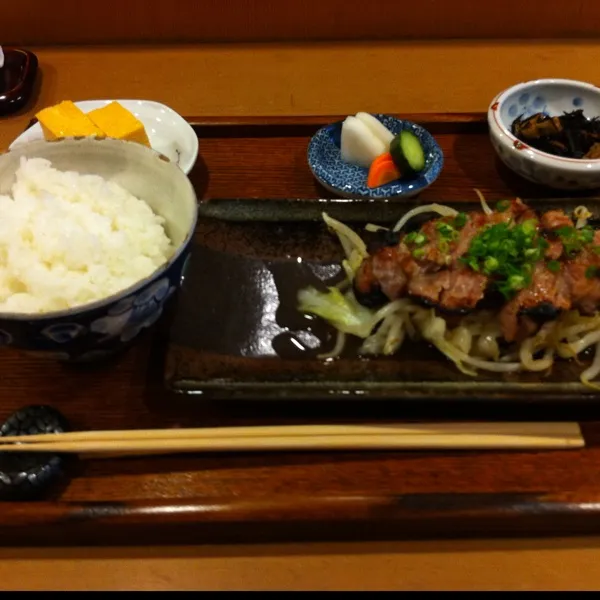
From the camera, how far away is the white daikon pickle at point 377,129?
7.47 feet

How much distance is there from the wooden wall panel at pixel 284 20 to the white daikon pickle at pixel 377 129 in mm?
1010

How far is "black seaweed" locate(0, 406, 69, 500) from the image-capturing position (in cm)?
138

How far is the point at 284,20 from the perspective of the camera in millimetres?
3047

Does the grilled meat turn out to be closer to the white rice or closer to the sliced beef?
the sliced beef

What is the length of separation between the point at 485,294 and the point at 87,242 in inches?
40.4

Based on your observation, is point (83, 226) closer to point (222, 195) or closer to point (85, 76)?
point (222, 195)

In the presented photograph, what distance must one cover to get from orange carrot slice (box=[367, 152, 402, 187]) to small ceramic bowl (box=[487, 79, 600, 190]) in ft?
1.19

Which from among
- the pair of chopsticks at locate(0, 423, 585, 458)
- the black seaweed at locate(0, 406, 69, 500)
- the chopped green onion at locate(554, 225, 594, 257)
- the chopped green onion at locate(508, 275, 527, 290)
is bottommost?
the black seaweed at locate(0, 406, 69, 500)

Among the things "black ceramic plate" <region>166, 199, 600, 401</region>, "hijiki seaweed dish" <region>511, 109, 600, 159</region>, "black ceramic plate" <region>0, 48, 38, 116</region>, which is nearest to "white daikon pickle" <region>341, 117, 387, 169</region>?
"black ceramic plate" <region>166, 199, 600, 401</region>

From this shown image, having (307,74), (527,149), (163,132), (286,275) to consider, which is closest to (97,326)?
(286,275)

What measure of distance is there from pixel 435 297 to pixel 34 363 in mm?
1088

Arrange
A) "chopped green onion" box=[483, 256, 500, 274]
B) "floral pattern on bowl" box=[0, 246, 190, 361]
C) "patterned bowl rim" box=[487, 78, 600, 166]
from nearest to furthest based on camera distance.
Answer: "floral pattern on bowl" box=[0, 246, 190, 361] < "chopped green onion" box=[483, 256, 500, 274] < "patterned bowl rim" box=[487, 78, 600, 166]

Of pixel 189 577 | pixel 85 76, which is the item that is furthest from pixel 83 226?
pixel 85 76

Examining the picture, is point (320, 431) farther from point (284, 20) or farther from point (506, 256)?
point (284, 20)
